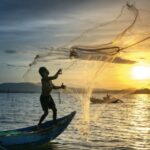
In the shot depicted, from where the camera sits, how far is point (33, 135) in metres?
22.0

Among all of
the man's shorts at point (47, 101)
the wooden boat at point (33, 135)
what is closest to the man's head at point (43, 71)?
the man's shorts at point (47, 101)

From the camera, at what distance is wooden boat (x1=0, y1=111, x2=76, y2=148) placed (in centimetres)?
2098

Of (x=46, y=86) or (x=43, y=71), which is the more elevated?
(x=43, y=71)

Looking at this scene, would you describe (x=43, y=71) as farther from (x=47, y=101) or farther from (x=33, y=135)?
(x=33, y=135)

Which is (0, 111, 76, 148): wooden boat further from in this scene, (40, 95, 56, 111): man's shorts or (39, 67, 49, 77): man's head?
(39, 67, 49, 77): man's head

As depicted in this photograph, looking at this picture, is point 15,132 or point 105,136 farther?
point 105,136

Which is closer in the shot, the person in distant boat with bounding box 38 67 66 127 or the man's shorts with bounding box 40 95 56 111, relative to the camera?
the person in distant boat with bounding box 38 67 66 127

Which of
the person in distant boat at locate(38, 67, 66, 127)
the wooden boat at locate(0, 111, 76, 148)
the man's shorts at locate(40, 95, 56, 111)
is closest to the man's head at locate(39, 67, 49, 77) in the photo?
the person in distant boat at locate(38, 67, 66, 127)

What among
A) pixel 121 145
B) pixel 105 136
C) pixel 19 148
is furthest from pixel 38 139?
pixel 105 136

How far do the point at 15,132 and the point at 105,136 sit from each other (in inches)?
376

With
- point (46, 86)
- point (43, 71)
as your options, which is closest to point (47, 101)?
point (46, 86)

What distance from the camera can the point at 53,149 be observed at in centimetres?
2397

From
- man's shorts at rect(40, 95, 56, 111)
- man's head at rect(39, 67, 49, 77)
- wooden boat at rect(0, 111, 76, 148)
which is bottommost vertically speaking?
wooden boat at rect(0, 111, 76, 148)

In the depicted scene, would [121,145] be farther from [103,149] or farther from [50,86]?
[50,86]
